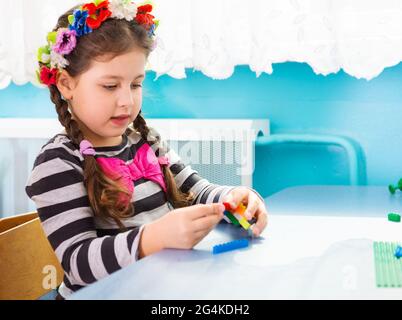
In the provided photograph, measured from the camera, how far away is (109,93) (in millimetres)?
968

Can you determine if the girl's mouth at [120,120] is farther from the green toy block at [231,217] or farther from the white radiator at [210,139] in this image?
the white radiator at [210,139]

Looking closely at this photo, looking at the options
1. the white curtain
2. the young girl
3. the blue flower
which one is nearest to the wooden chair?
the young girl

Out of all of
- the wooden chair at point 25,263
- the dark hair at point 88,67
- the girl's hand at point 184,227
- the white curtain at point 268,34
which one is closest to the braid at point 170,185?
the dark hair at point 88,67

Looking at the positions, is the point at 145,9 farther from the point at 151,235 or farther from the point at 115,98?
the point at 151,235

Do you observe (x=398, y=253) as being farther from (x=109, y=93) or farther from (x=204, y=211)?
(x=109, y=93)

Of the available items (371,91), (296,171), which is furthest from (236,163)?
(371,91)

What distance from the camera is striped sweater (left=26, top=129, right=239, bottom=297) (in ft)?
2.54

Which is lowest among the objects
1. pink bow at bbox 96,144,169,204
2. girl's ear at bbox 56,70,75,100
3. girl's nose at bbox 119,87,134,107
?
pink bow at bbox 96,144,169,204

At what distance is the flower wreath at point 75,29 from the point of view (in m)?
0.98

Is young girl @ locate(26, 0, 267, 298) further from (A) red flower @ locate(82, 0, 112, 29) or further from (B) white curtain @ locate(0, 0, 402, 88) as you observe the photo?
(B) white curtain @ locate(0, 0, 402, 88)

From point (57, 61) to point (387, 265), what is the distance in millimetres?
643

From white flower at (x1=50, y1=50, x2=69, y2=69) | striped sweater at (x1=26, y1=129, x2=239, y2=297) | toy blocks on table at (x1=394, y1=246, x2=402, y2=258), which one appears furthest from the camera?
white flower at (x1=50, y1=50, x2=69, y2=69)

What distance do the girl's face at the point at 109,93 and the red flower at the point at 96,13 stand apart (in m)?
0.06

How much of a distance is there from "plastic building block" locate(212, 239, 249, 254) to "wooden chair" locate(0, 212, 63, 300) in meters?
0.39
